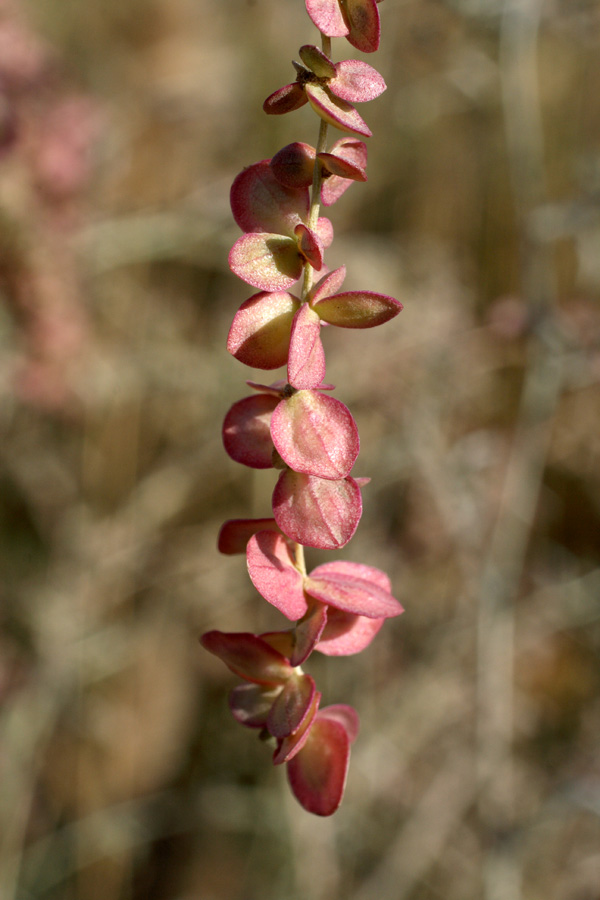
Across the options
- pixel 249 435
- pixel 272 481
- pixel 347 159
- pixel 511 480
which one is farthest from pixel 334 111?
pixel 272 481

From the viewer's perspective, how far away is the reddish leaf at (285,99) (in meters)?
0.28

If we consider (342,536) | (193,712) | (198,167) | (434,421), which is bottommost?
(193,712)

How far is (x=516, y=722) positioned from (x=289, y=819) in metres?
0.56

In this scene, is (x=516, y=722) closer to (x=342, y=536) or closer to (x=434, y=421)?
(x=434, y=421)

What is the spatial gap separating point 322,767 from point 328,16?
0.29 meters

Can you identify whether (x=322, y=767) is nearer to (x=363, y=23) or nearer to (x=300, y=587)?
(x=300, y=587)

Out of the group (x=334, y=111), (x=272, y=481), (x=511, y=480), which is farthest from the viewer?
(x=272, y=481)

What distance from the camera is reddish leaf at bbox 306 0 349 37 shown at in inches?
10.6

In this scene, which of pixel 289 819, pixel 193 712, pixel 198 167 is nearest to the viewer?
pixel 289 819

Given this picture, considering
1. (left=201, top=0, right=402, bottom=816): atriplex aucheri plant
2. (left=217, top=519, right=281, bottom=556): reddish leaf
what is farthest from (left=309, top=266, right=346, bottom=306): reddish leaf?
(left=217, top=519, right=281, bottom=556): reddish leaf

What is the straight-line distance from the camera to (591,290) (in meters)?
1.48

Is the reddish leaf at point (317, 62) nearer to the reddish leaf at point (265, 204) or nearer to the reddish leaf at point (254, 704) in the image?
the reddish leaf at point (265, 204)

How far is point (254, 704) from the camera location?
1.11ft

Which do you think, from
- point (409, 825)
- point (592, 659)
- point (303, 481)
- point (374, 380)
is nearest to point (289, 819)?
point (409, 825)
